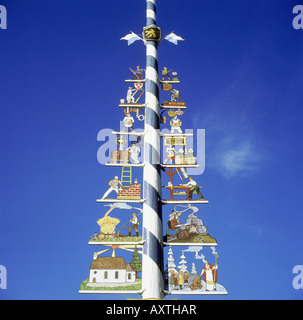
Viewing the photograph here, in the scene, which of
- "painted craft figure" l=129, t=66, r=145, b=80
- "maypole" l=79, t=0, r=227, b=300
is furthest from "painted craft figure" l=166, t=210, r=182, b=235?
"painted craft figure" l=129, t=66, r=145, b=80

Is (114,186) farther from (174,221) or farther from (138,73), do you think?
(138,73)

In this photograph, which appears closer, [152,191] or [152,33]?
[152,191]

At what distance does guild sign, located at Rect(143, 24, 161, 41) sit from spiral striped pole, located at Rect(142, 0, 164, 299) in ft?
0.42

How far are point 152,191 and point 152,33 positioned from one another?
216 inches

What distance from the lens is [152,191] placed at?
28.4ft

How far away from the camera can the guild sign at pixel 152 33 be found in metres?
10.7

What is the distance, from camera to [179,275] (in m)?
8.12

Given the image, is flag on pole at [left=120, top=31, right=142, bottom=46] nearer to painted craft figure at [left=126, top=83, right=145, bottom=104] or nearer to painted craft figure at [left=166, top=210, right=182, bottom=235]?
painted craft figure at [left=126, top=83, right=145, bottom=104]

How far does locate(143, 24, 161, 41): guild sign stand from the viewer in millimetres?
10680

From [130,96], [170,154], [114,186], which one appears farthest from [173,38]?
[114,186]
